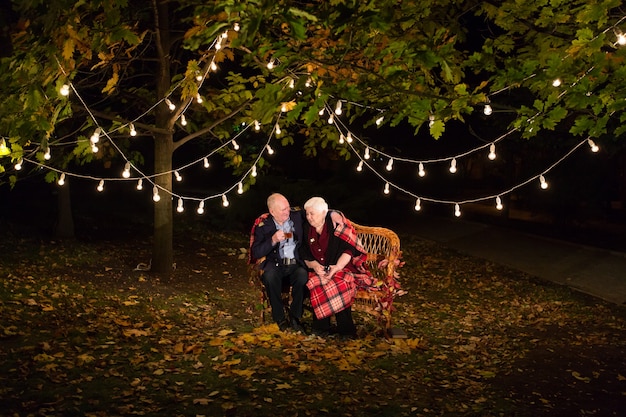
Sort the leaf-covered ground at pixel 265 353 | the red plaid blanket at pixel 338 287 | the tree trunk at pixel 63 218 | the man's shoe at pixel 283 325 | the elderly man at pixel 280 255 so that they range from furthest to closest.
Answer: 1. the tree trunk at pixel 63 218
2. the man's shoe at pixel 283 325
3. the elderly man at pixel 280 255
4. the red plaid blanket at pixel 338 287
5. the leaf-covered ground at pixel 265 353

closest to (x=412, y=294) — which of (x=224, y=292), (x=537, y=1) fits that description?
(x=224, y=292)

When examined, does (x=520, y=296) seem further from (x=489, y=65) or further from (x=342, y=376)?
(x=342, y=376)

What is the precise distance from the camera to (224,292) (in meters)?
8.79

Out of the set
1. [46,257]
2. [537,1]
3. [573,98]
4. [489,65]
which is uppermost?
[537,1]

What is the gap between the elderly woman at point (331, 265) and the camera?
6.36 m

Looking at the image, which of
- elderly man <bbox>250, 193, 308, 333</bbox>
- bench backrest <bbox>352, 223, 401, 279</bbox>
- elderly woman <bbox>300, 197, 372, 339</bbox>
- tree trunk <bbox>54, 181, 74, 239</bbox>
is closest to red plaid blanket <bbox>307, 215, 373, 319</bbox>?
elderly woman <bbox>300, 197, 372, 339</bbox>

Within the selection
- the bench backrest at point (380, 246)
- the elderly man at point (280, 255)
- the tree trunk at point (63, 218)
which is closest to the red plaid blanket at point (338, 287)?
the elderly man at point (280, 255)

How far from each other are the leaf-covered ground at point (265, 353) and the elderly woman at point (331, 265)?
0.90ft

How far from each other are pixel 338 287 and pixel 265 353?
1012 mm

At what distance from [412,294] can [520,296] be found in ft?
5.40

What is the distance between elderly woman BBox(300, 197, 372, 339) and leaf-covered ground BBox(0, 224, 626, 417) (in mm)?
273

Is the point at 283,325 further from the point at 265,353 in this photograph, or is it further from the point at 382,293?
the point at 382,293

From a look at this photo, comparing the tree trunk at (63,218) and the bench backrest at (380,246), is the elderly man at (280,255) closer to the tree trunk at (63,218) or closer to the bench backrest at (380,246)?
the bench backrest at (380,246)

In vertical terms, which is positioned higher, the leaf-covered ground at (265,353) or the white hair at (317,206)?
the white hair at (317,206)
